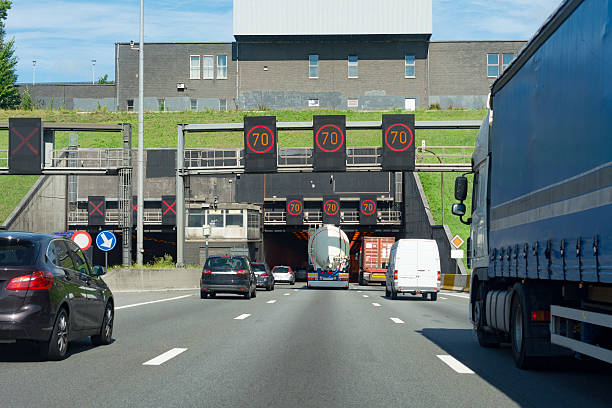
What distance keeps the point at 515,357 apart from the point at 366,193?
73.5 metres

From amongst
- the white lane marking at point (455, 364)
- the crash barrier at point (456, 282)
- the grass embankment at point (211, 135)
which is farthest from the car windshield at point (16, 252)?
the grass embankment at point (211, 135)

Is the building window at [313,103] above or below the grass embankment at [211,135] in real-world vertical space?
above

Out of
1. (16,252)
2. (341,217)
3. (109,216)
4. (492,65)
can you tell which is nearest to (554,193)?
(16,252)

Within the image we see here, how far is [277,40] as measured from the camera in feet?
281

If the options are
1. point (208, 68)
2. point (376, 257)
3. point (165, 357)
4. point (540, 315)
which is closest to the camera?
point (540, 315)

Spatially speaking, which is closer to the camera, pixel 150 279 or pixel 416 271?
pixel 416 271

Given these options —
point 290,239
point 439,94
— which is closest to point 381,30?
point 439,94

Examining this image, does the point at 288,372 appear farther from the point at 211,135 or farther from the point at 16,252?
the point at 211,135

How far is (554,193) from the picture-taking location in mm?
8805

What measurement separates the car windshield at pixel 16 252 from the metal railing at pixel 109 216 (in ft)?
214

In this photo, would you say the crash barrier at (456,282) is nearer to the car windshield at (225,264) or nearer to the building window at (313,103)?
the car windshield at (225,264)

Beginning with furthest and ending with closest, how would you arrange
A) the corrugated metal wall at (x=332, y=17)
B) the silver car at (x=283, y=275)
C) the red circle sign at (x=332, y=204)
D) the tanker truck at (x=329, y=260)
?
the corrugated metal wall at (x=332, y=17)
the red circle sign at (x=332, y=204)
the silver car at (x=283, y=275)
the tanker truck at (x=329, y=260)

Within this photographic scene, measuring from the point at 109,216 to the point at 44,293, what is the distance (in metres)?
69.2

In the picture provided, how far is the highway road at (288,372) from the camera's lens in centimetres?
779
